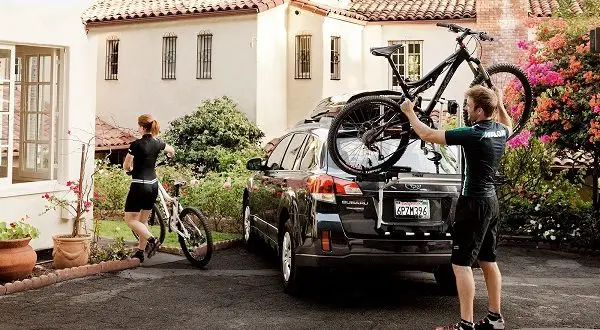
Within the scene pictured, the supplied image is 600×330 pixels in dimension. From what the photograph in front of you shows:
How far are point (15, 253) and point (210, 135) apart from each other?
1164 centimetres

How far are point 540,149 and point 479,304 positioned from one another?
7.14m

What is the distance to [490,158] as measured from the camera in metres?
6.21

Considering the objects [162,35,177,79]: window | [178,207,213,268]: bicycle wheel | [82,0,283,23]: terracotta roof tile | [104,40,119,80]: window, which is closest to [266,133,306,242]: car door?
[178,207,213,268]: bicycle wheel

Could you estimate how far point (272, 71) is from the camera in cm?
2177

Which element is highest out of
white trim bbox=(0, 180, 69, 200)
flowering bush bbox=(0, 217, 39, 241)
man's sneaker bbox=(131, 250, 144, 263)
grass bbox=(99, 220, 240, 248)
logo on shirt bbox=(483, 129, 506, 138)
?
logo on shirt bbox=(483, 129, 506, 138)

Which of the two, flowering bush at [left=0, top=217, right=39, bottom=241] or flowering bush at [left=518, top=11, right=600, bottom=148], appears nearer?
flowering bush at [left=0, top=217, right=39, bottom=241]

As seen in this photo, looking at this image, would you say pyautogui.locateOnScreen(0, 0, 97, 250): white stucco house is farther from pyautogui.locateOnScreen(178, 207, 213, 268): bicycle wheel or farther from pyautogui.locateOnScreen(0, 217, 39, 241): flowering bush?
pyautogui.locateOnScreen(178, 207, 213, 268): bicycle wheel

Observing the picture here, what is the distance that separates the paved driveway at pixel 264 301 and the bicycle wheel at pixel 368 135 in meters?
1.44

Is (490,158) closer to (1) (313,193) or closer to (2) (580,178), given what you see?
(1) (313,193)

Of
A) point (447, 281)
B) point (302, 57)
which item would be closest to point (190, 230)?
point (447, 281)

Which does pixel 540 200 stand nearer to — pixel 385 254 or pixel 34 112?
pixel 385 254

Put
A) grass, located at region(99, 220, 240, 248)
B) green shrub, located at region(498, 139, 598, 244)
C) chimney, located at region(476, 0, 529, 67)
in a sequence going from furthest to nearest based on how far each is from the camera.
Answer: chimney, located at region(476, 0, 529, 67)
green shrub, located at region(498, 139, 598, 244)
grass, located at region(99, 220, 240, 248)

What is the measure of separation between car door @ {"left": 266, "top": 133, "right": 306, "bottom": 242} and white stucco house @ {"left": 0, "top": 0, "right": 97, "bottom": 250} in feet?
9.61

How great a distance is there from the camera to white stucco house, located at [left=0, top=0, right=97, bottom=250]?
31.1 feet
